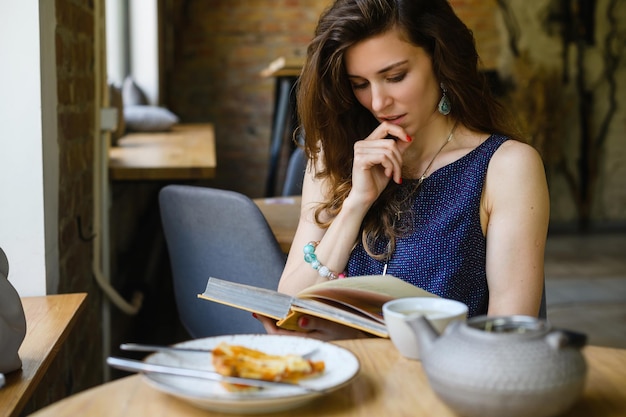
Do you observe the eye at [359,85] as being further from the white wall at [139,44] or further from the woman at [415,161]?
the white wall at [139,44]

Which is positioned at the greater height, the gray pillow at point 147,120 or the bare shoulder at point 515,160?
the bare shoulder at point 515,160

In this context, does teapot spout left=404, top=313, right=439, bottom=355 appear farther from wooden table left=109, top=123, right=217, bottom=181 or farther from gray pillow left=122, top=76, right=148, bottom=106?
gray pillow left=122, top=76, right=148, bottom=106

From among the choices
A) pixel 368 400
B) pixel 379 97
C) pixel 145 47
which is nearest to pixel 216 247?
pixel 379 97

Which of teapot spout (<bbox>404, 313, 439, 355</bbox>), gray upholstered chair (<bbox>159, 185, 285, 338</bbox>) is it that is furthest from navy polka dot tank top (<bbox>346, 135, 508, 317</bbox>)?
teapot spout (<bbox>404, 313, 439, 355</bbox>)

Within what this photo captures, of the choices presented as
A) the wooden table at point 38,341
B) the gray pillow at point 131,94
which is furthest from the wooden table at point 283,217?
the gray pillow at point 131,94

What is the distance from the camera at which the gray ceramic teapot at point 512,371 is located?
858mm

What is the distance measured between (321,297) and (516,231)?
0.47 metres

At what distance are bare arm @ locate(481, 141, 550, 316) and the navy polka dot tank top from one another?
0.04m

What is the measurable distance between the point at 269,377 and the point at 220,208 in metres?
1.21

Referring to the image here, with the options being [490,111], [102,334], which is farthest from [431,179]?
[102,334]

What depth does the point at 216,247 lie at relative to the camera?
2.22 m

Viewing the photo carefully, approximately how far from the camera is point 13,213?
6.21ft

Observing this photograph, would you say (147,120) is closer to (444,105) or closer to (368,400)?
(444,105)

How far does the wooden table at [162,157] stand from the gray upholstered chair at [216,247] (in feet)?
2.43
